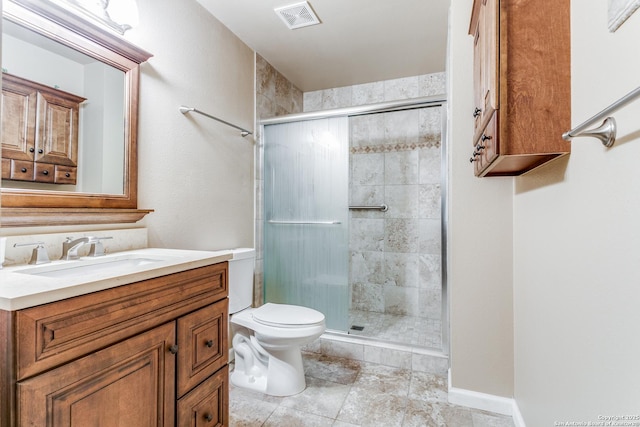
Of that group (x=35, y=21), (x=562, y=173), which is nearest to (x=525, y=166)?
(x=562, y=173)

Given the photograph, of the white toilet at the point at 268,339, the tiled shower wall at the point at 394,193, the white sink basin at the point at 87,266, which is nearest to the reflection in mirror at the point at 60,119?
the white sink basin at the point at 87,266

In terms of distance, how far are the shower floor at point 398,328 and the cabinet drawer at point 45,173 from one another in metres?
2.02

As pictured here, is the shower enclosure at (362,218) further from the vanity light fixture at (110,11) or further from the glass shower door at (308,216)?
the vanity light fixture at (110,11)

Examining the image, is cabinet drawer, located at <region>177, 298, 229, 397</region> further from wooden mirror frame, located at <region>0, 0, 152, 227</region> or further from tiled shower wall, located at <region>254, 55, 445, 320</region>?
tiled shower wall, located at <region>254, 55, 445, 320</region>

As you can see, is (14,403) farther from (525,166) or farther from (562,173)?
(525,166)

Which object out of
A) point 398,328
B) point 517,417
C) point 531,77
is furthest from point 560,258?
point 398,328

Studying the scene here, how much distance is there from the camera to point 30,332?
799mm

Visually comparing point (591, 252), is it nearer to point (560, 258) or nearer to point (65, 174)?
Answer: point (560, 258)

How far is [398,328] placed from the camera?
276 cm

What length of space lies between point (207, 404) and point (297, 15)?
218cm

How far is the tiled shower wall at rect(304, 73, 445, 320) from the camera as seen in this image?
304cm

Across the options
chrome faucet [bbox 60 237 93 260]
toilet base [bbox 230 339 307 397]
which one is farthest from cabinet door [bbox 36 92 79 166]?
toilet base [bbox 230 339 307 397]

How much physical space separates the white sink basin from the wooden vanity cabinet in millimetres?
164

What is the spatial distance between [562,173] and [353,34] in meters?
1.79
